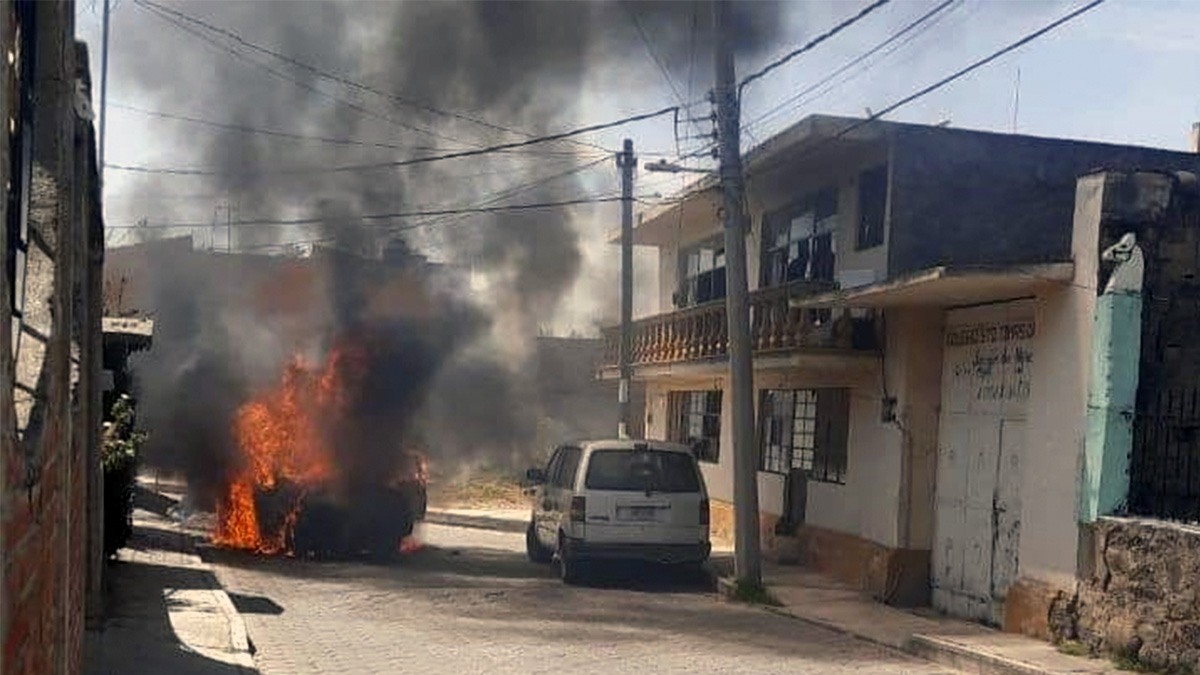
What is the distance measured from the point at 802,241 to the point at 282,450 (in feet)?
25.7

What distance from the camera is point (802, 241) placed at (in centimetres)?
1878

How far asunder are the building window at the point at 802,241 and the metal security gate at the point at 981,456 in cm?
360

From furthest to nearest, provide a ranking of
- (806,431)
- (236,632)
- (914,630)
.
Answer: (806,431) < (914,630) < (236,632)

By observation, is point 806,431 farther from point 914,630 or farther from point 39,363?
point 39,363

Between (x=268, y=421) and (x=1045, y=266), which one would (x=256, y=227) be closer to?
(x=268, y=421)

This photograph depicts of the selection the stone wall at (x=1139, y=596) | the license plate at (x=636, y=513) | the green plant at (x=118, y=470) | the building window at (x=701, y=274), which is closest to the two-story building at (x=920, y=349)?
the stone wall at (x=1139, y=596)

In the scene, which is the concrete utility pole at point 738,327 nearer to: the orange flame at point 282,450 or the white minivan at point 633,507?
the white minivan at point 633,507

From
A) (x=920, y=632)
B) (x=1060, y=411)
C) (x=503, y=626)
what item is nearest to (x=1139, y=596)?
(x=1060, y=411)

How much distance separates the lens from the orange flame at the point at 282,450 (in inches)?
687

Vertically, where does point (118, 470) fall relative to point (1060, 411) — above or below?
below

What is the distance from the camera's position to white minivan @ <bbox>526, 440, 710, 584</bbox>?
15398 millimetres

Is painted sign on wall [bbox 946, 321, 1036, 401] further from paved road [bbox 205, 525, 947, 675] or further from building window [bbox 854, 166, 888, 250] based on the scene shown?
paved road [bbox 205, 525, 947, 675]

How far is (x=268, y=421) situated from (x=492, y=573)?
4.38 metres

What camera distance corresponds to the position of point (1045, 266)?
37.6 feet
